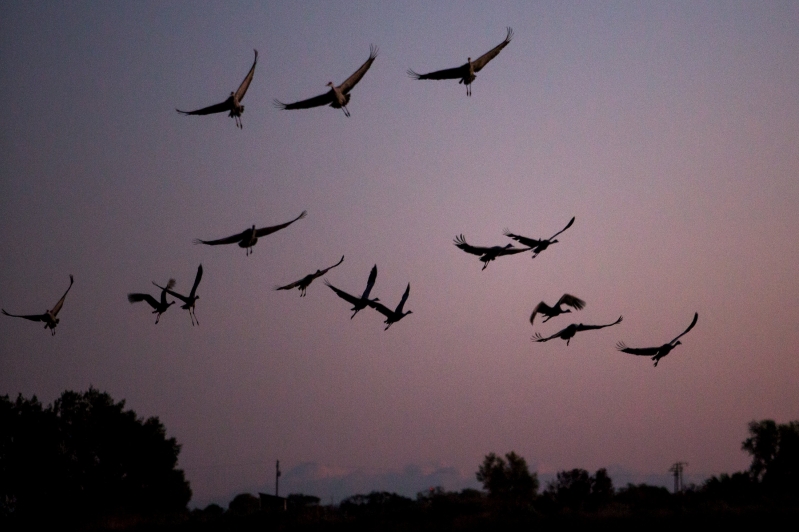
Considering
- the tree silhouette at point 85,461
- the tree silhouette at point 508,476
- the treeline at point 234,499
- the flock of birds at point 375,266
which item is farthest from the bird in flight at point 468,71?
the tree silhouette at point 508,476

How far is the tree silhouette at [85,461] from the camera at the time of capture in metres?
73.2

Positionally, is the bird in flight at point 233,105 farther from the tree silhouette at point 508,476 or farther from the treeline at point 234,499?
the tree silhouette at point 508,476

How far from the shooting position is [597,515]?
55.4 metres

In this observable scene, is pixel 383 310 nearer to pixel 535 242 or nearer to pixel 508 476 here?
pixel 535 242

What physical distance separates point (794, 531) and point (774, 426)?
5167 cm

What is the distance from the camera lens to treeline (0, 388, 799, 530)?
175 ft

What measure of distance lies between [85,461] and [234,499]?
22950 mm

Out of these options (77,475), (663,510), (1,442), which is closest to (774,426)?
(663,510)

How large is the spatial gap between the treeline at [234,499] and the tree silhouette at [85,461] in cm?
9

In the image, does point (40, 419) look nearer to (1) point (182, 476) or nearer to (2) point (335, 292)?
(1) point (182, 476)

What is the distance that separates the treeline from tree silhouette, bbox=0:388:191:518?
0.09 meters

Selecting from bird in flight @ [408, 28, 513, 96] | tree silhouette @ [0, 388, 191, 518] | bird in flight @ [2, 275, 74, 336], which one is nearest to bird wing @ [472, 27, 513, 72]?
bird in flight @ [408, 28, 513, 96]

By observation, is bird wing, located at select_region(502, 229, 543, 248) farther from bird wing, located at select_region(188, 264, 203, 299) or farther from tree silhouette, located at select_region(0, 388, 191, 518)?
tree silhouette, located at select_region(0, 388, 191, 518)


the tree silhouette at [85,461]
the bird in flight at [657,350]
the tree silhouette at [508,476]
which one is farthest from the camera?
the tree silhouette at [508,476]
